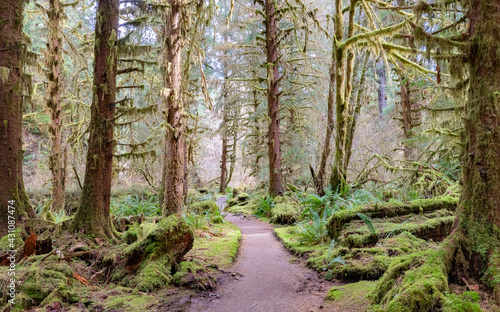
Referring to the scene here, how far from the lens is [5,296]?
9.68ft

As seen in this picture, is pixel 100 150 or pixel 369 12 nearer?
pixel 100 150

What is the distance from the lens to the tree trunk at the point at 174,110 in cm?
748

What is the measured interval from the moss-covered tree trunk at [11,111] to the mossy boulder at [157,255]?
2.18 m

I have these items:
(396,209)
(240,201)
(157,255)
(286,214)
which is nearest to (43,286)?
(157,255)

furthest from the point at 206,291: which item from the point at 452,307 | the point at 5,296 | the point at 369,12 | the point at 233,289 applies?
the point at 369,12

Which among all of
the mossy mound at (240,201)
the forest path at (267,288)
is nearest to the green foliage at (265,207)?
the mossy mound at (240,201)

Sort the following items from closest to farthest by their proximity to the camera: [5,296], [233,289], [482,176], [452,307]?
[452,307] < [482,176] < [5,296] < [233,289]

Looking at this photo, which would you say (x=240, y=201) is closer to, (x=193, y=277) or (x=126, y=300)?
(x=193, y=277)

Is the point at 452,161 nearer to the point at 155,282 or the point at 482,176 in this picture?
the point at 482,176

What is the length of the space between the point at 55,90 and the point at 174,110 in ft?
16.1

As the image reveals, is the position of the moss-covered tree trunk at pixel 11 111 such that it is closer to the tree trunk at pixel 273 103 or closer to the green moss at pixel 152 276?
the green moss at pixel 152 276

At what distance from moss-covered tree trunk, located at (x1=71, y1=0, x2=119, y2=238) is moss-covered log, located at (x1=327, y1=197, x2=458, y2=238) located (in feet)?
15.0

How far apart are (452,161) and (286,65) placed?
24.3ft

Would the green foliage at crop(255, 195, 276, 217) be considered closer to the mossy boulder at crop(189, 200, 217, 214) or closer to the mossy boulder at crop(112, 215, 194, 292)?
the mossy boulder at crop(189, 200, 217, 214)
